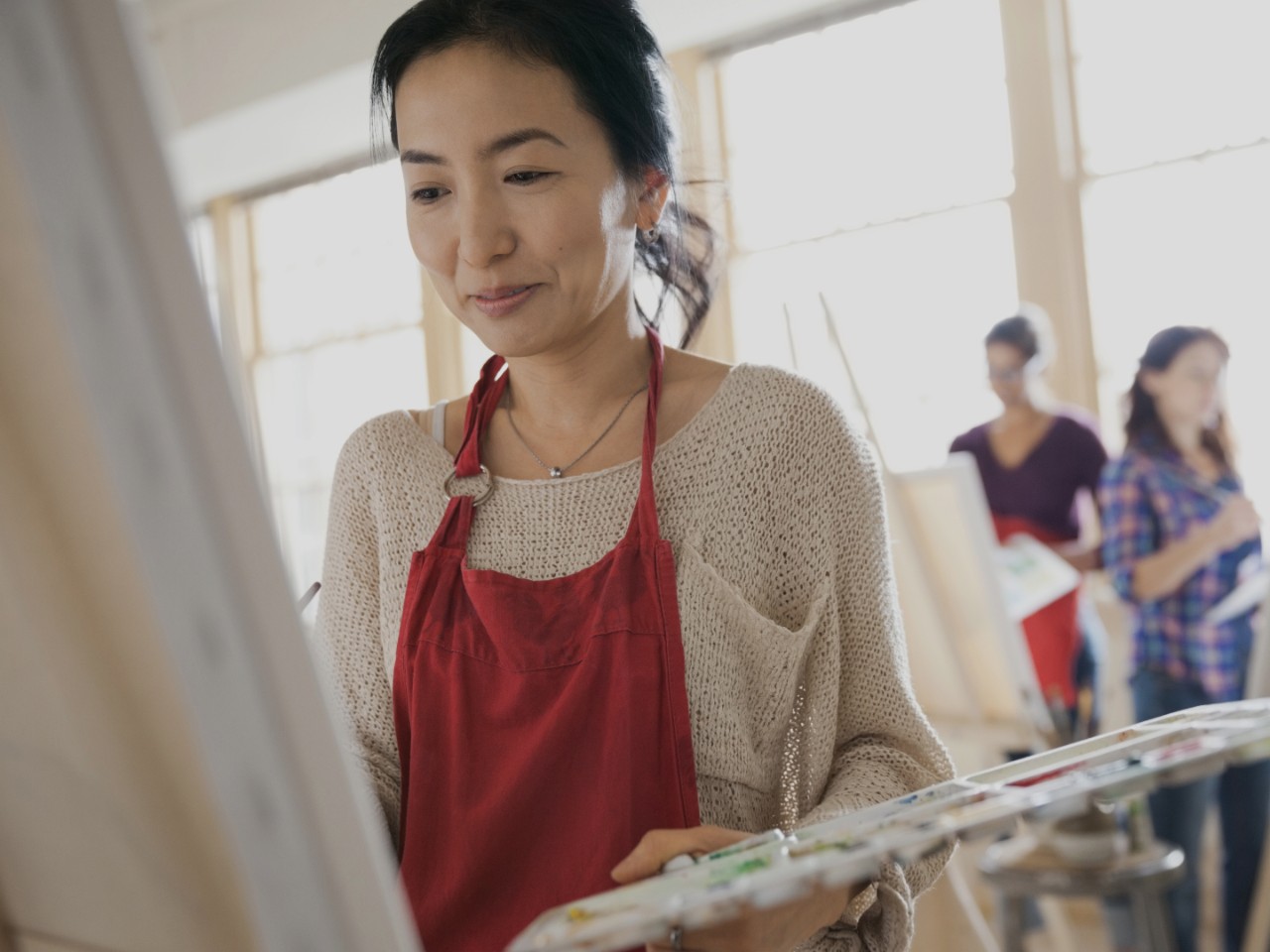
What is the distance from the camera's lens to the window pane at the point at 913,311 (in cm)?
448

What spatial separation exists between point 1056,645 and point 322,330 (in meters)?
4.38

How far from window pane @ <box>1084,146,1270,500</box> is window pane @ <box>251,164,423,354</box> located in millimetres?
3138

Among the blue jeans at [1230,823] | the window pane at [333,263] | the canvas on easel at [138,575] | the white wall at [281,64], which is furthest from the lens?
the window pane at [333,263]

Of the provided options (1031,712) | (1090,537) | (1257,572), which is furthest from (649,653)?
(1090,537)

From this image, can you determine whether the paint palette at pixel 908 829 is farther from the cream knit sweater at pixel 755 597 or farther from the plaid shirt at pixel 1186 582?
the plaid shirt at pixel 1186 582

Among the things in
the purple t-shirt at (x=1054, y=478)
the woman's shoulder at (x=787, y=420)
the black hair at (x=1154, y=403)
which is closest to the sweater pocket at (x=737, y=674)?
the woman's shoulder at (x=787, y=420)

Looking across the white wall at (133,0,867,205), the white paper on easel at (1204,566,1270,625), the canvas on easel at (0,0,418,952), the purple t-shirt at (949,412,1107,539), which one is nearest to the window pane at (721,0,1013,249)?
the white wall at (133,0,867,205)

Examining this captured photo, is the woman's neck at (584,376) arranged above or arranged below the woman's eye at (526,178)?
below

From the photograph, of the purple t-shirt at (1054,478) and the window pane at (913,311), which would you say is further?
the window pane at (913,311)

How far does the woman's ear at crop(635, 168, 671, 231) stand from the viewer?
4.08 ft

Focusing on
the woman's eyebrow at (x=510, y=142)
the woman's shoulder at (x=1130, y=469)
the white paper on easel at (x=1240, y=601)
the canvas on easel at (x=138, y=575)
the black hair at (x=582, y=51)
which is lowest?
the white paper on easel at (x=1240, y=601)

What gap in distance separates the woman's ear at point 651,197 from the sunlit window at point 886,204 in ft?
11.1

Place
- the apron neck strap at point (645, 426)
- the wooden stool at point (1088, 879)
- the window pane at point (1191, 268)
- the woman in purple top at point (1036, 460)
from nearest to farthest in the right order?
1. the apron neck strap at point (645, 426)
2. the wooden stool at point (1088, 879)
3. the woman in purple top at point (1036, 460)
4. the window pane at point (1191, 268)

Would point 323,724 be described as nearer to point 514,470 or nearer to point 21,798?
point 21,798
